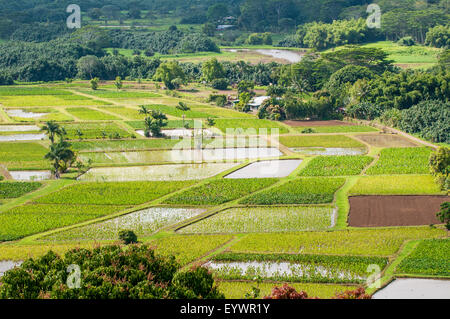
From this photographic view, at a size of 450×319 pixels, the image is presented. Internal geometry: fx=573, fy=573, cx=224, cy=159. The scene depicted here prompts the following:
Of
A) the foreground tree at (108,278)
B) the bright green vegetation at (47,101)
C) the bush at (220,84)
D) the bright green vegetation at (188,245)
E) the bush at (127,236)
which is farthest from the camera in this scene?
the bush at (220,84)

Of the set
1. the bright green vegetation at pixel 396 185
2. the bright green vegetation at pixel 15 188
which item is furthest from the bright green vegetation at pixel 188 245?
the bright green vegetation at pixel 15 188

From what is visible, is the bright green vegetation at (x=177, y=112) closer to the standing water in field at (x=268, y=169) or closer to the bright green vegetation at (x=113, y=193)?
the standing water in field at (x=268, y=169)

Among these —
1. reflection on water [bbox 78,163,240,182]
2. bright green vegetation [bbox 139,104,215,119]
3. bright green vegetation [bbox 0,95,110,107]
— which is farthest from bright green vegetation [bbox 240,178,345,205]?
bright green vegetation [bbox 0,95,110,107]

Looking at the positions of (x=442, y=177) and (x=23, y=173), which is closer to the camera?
(x=442, y=177)

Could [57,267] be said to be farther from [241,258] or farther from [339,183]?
[339,183]

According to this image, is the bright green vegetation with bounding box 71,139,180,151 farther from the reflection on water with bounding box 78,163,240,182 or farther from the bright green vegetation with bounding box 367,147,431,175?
the bright green vegetation with bounding box 367,147,431,175
